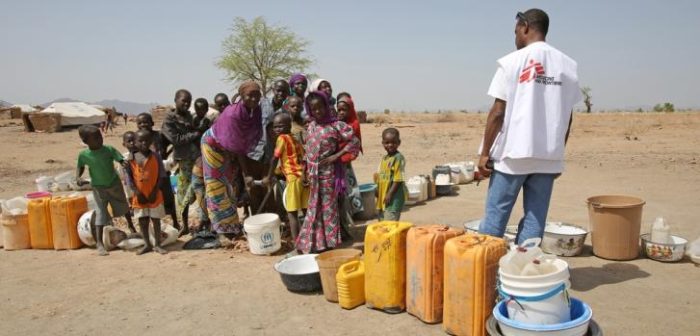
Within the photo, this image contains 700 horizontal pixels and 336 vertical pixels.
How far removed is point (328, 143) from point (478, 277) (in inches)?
85.7

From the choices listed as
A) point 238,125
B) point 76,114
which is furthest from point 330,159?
point 76,114

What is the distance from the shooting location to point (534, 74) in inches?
123

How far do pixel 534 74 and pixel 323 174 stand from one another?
2166mm

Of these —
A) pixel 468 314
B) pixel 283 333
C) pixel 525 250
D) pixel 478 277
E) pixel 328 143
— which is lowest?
pixel 283 333

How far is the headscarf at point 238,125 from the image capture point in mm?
4895

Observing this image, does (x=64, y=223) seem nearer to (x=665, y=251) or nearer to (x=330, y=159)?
(x=330, y=159)

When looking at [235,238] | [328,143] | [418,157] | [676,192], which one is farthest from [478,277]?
[418,157]

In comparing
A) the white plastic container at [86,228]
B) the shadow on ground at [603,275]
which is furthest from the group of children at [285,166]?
the shadow on ground at [603,275]

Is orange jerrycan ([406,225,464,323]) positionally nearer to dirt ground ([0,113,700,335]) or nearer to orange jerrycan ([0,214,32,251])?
dirt ground ([0,113,700,335])

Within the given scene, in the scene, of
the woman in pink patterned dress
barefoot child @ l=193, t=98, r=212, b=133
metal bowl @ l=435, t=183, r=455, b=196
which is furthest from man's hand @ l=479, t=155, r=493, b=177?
metal bowl @ l=435, t=183, r=455, b=196

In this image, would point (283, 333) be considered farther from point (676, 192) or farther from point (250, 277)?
point (676, 192)

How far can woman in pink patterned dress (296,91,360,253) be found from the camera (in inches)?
180

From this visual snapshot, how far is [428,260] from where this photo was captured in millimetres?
3109

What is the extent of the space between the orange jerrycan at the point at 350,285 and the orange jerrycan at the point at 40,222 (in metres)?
3.81
